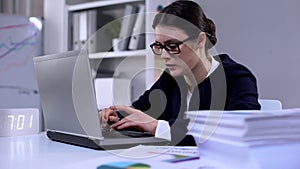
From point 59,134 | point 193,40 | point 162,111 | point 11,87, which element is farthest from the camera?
point 11,87

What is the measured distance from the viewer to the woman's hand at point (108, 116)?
1332mm

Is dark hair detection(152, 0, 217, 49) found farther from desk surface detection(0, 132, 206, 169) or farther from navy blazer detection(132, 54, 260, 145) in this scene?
desk surface detection(0, 132, 206, 169)

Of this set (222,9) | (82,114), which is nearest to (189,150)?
(82,114)

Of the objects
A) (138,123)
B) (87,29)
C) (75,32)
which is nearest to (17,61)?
(75,32)

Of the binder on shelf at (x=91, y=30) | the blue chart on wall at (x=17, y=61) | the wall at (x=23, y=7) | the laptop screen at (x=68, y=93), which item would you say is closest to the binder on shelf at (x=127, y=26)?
the binder on shelf at (x=91, y=30)

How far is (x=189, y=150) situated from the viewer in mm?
971

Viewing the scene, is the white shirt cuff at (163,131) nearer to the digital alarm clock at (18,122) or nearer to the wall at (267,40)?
the digital alarm clock at (18,122)

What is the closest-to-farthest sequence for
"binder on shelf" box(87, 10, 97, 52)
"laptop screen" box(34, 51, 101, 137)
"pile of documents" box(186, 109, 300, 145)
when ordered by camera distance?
"pile of documents" box(186, 109, 300, 145) < "laptop screen" box(34, 51, 101, 137) < "binder on shelf" box(87, 10, 97, 52)

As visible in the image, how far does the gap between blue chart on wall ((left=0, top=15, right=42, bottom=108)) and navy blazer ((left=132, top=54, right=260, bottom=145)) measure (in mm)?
1394

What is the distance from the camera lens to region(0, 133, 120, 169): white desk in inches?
31.9

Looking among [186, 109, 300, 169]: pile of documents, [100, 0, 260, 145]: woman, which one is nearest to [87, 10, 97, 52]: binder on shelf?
[100, 0, 260, 145]: woman

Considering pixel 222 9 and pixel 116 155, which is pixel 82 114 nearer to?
pixel 116 155

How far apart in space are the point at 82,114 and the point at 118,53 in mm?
1601

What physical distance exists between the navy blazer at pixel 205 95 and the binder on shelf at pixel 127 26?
2.64ft
